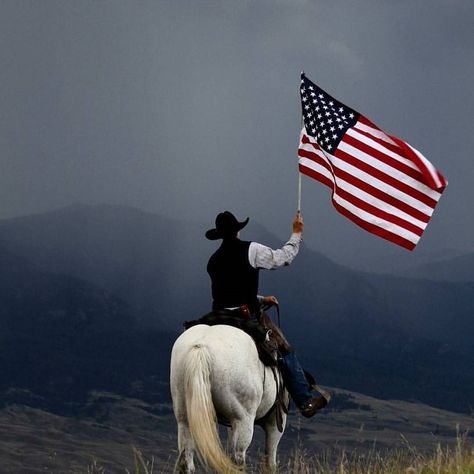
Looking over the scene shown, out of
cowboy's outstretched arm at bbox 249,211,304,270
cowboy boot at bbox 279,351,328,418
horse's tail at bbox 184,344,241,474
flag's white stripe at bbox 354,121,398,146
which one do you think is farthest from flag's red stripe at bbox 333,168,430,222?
horse's tail at bbox 184,344,241,474

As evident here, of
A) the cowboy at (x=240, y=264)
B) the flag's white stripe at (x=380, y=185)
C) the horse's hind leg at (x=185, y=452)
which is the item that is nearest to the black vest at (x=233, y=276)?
the cowboy at (x=240, y=264)

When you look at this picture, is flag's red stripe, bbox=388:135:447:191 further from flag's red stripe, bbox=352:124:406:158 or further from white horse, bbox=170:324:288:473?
white horse, bbox=170:324:288:473

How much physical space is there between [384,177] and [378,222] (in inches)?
32.1

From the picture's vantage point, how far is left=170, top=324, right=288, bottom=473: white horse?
11391mm

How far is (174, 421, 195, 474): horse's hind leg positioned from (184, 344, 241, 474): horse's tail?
0.21m

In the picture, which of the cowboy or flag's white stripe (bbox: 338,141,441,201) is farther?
flag's white stripe (bbox: 338,141,441,201)

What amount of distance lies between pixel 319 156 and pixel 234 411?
221 inches

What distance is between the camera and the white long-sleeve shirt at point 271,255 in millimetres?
12883

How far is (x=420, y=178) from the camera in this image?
1535 cm

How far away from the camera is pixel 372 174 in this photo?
15.5 meters

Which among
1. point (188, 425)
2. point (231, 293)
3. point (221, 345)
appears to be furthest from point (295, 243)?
point (188, 425)

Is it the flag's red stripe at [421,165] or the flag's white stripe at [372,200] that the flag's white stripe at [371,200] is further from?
the flag's red stripe at [421,165]

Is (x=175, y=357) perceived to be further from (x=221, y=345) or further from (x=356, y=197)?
(x=356, y=197)

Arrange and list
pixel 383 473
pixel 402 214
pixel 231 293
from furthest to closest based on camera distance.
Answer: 1. pixel 402 214
2. pixel 231 293
3. pixel 383 473
